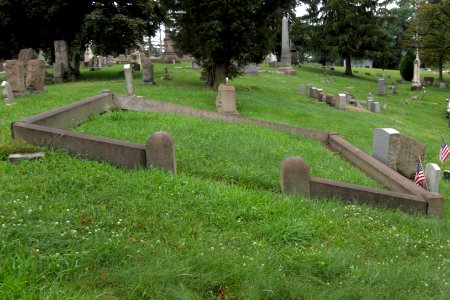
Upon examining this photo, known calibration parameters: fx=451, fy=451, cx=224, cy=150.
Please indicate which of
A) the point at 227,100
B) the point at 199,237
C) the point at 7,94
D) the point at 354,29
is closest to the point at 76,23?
the point at 7,94

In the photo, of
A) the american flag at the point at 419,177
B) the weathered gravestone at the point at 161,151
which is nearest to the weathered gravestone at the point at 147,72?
the american flag at the point at 419,177

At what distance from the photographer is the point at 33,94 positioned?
14.0 m

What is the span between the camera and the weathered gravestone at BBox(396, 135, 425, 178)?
859 centimetres

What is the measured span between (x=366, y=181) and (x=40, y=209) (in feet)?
17.3

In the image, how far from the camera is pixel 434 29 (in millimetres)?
41594

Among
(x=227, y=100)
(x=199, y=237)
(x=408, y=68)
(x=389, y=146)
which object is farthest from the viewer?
(x=408, y=68)

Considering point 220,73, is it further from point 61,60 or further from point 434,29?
point 434,29

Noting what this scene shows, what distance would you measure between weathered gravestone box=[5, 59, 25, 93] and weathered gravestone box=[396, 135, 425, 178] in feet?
36.2

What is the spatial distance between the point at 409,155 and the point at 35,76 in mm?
11239

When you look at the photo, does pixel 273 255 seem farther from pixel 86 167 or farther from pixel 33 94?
pixel 33 94

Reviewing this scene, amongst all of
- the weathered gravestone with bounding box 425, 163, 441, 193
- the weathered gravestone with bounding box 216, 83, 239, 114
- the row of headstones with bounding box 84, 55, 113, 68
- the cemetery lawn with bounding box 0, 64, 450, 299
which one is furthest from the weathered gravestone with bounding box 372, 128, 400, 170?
the row of headstones with bounding box 84, 55, 113, 68

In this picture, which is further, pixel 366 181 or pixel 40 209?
pixel 366 181

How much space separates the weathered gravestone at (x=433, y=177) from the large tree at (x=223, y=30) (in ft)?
39.0

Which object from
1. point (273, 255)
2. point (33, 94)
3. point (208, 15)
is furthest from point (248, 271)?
point (208, 15)
